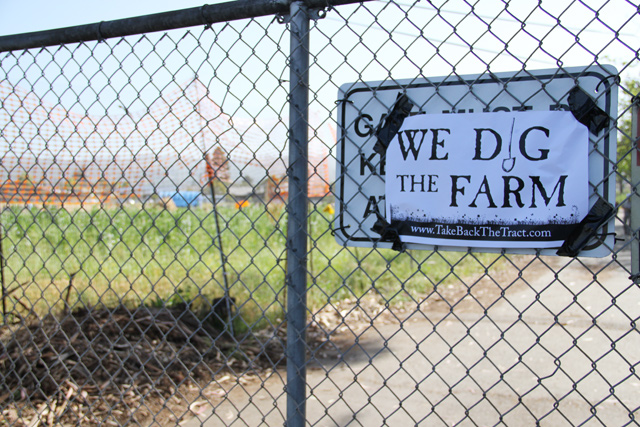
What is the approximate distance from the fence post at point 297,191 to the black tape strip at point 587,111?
936 mm

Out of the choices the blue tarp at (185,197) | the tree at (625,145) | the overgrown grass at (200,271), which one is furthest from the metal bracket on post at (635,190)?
the overgrown grass at (200,271)

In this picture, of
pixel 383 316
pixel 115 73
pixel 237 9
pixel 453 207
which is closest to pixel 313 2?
pixel 237 9

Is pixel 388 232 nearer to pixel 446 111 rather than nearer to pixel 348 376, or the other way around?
pixel 446 111

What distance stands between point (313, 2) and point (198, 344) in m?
3.99

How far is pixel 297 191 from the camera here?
197 centimetres

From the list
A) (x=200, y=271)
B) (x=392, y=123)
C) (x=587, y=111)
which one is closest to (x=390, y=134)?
(x=392, y=123)

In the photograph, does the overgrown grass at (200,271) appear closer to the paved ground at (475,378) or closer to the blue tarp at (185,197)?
the blue tarp at (185,197)

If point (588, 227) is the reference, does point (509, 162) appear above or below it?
above

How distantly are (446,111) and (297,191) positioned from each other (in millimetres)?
626

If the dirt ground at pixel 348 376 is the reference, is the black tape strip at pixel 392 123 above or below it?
above

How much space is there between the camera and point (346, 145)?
1.92 m

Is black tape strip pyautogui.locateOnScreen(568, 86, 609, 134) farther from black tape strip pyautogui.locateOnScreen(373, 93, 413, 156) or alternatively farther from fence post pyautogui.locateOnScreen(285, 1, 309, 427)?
fence post pyautogui.locateOnScreen(285, 1, 309, 427)

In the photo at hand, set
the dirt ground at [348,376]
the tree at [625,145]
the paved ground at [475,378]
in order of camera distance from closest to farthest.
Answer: the tree at [625,145] → the dirt ground at [348,376] → the paved ground at [475,378]

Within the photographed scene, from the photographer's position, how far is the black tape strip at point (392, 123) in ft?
6.01
